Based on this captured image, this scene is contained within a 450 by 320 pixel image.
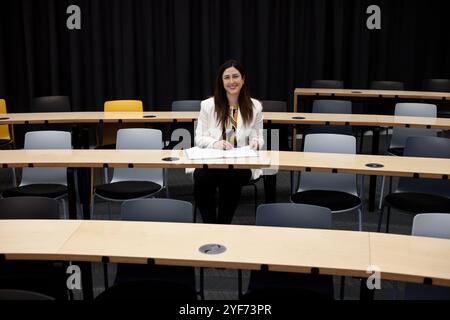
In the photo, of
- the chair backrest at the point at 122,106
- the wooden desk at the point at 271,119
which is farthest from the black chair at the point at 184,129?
the chair backrest at the point at 122,106

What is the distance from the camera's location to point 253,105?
4.08m

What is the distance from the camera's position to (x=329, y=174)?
3947 millimetres

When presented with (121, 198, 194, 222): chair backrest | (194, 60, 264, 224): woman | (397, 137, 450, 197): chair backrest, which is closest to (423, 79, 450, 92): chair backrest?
(397, 137, 450, 197): chair backrest

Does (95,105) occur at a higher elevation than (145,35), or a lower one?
lower

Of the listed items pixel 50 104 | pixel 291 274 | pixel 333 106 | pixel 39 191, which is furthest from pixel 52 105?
pixel 291 274

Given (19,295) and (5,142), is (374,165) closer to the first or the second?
(19,295)

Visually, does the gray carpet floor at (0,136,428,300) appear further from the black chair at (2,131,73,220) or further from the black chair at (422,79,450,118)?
the black chair at (422,79,450,118)

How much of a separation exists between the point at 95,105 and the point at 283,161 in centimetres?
440

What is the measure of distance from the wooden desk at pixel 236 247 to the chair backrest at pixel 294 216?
0.68 ft

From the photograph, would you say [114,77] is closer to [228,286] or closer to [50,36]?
[50,36]

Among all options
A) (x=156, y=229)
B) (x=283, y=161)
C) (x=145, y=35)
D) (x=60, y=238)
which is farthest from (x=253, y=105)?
(x=145, y=35)

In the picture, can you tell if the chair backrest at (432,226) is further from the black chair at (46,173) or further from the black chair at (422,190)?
the black chair at (46,173)

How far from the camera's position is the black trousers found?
3.82 metres

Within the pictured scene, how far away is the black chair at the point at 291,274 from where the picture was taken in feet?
8.19
